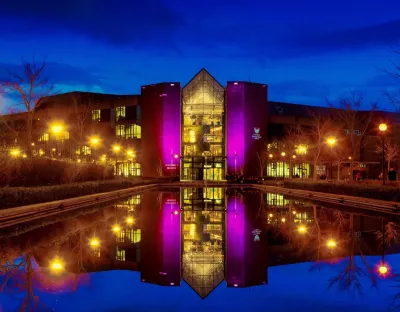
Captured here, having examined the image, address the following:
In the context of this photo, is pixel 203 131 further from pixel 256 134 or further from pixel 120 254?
pixel 120 254

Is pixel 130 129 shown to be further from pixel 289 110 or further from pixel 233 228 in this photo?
pixel 233 228

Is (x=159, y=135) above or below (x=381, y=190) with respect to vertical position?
above

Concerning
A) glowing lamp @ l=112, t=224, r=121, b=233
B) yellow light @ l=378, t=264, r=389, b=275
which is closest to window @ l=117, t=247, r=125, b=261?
glowing lamp @ l=112, t=224, r=121, b=233

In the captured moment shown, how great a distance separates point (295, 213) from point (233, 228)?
7.30 m

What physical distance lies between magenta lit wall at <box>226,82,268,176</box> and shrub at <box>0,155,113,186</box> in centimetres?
4209

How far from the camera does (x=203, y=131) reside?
8119cm

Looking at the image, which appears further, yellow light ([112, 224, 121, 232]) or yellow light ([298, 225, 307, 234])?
yellow light ([112, 224, 121, 232])

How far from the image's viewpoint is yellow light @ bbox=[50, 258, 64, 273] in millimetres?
10229

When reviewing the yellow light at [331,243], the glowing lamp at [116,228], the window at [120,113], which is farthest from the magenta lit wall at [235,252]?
the window at [120,113]

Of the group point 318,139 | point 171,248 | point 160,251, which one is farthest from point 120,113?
point 160,251

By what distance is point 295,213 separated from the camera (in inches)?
937

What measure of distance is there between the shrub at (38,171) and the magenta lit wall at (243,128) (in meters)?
42.1

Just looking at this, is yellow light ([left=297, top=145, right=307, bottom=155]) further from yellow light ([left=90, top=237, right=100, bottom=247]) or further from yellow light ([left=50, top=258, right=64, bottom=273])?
yellow light ([left=50, top=258, right=64, bottom=273])

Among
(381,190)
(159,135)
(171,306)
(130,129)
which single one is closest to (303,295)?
(171,306)
